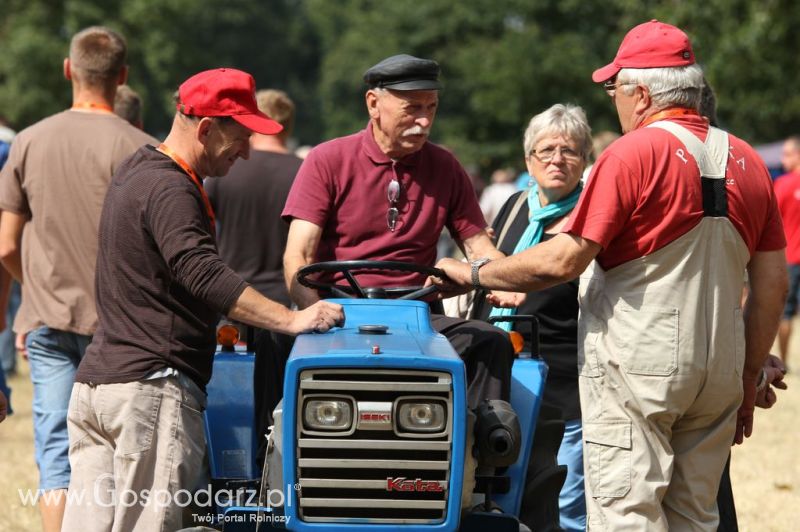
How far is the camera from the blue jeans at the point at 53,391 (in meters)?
6.11

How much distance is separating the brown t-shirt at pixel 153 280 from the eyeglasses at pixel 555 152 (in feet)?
7.02

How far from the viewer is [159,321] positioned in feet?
15.2

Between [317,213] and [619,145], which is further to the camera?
[317,213]

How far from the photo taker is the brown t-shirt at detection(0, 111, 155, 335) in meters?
6.16

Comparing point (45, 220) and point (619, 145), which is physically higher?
point (619, 145)

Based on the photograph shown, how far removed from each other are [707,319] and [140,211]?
2050 millimetres

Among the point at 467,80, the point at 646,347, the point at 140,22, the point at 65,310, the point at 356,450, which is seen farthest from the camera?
the point at 467,80

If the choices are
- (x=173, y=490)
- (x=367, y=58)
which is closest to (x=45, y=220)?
(x=173, y=490)

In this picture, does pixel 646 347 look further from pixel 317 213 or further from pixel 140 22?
pixel 140 22

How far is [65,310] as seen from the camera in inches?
241

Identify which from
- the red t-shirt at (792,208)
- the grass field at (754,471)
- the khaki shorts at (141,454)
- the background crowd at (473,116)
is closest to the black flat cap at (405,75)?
the background crowd at (473,116)

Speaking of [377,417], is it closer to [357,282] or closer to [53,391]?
[357,282]

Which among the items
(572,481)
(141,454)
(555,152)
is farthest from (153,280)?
(572,481)

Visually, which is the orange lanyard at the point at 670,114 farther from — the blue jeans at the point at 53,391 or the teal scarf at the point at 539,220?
the blue jeans at the point at 53,391
